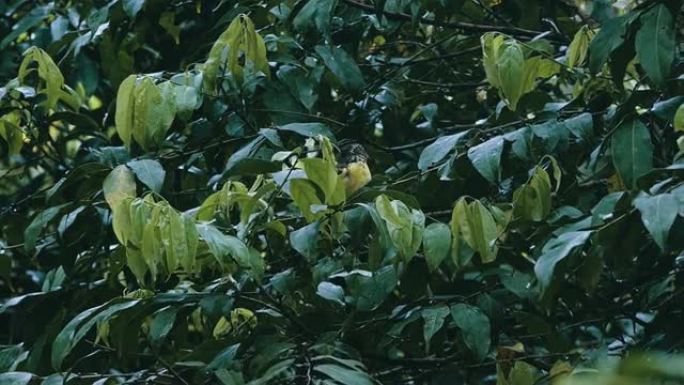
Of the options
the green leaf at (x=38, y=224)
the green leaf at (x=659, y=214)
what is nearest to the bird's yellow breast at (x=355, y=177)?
the green leaf at (x=38, y=224)

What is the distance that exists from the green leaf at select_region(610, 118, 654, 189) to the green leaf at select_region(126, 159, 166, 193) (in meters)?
Result: 0.79

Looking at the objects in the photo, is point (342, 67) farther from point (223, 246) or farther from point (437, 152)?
point (223, 246)

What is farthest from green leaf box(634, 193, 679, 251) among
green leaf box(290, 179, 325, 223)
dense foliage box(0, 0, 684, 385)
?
green leaf box(290, 179, 325, 223)

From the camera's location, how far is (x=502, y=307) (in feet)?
6.77

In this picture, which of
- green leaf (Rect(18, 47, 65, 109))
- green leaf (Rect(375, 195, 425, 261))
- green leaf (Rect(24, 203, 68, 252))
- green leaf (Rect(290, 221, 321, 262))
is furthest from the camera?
green leaf (Rect(18, 47, 65, 109))

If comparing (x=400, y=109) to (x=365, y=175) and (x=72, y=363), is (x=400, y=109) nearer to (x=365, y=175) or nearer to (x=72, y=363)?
(x=365, y=175)

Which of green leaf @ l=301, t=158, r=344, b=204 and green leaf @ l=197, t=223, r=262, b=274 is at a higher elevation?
green leaf @ l=301, t=158, r=344, b=204

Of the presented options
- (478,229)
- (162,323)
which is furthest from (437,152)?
(162,323)

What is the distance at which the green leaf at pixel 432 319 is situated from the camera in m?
1.91

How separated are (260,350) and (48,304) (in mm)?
749

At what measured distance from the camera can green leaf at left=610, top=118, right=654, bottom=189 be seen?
1770 millimetres

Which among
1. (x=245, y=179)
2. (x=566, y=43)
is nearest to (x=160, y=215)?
(x=245, y=179)

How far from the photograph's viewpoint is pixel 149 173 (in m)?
2.04

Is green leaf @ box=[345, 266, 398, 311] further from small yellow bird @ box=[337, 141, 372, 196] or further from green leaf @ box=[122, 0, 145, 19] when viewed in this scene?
green leaf @ box=[122, 0, 145, 19]
